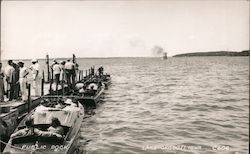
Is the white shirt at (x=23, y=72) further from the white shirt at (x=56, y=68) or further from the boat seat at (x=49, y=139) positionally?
the boat seat at (x=49, y=139)

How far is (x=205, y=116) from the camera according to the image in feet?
66.2

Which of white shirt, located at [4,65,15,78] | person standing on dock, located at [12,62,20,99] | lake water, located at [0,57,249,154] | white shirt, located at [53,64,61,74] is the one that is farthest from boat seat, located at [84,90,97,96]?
white shirt, located at [4,65,15,78]

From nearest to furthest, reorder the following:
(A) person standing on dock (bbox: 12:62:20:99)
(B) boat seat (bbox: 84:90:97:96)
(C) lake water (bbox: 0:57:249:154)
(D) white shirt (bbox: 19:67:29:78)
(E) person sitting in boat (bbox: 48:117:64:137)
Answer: (E) person sitting in boat (bbox: 48:117:64:137)
(C) lake water (bbox: 0:57:249:154)
(D) white shirt (bbox: 19:67:29:78)
(A) person standing on dock (bbox: 12:62:20:99)
(B) boat seat (bbox: 84:90:97:96)

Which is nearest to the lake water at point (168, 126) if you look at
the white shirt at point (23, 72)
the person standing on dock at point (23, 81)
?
the person standing on dock at point (23, 81)

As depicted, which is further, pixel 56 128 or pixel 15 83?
pixel 15 83

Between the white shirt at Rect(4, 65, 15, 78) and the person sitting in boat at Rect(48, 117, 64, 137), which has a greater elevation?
the white shirt at Rect(4, 65, 15, 78)

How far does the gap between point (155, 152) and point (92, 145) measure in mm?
2859

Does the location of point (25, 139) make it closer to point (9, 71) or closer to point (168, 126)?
point (9, 71)

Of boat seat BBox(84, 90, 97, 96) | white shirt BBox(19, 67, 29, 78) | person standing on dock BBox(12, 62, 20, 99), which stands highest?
white shirt BBox(19, 67, 29, 78)

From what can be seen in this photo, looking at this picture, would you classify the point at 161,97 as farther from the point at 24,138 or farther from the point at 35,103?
the point at 24,138

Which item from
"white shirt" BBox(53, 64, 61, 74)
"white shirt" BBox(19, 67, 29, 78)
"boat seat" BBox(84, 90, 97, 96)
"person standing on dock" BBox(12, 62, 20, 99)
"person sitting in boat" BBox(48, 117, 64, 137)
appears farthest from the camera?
"boat seat" BBox(84, 90, 97, 96)

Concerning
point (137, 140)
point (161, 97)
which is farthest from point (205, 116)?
point (161, 97)

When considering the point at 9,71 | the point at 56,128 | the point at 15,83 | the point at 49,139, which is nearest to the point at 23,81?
the point at 15,83

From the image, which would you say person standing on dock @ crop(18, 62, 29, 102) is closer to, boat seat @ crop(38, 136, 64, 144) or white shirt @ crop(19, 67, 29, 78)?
white shirt @ crop(19, 67, 29, 78)
